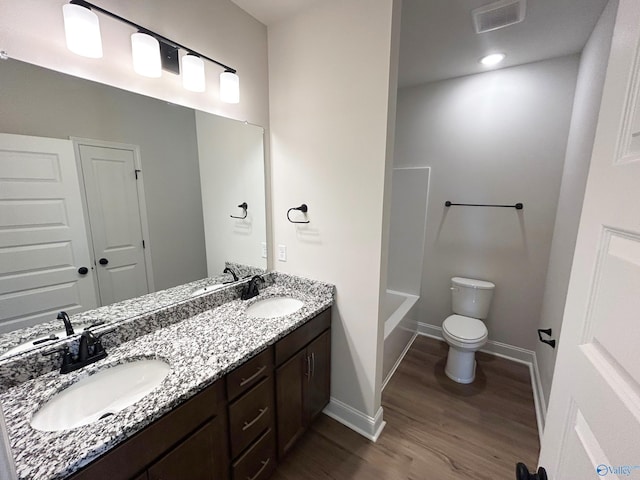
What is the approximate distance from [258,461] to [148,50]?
2.02 metres

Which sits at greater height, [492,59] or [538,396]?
[492,59]

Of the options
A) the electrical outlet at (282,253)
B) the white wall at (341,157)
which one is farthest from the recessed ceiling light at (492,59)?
the electrical outlet at (282,253)

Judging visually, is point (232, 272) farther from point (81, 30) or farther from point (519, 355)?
point (519, 355)

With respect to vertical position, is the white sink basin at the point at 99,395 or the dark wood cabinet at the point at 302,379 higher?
the white sink basin at the point at 99,395

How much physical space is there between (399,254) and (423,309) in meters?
0.68

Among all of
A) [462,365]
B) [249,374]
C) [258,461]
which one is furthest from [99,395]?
[462,365]

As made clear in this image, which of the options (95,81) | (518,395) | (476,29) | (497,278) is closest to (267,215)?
(95,81)

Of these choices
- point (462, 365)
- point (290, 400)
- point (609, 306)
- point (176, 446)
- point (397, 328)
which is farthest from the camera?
point (397, 328)

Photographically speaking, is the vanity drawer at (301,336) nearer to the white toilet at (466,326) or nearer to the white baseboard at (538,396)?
the white toilet at (466,326)

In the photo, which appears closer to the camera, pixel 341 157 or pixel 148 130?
pixel 148 130

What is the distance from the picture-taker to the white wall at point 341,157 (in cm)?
147

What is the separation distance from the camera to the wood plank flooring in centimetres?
156

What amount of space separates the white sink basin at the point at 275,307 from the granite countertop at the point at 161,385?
0.15ft

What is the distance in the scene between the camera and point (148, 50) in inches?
45.9
